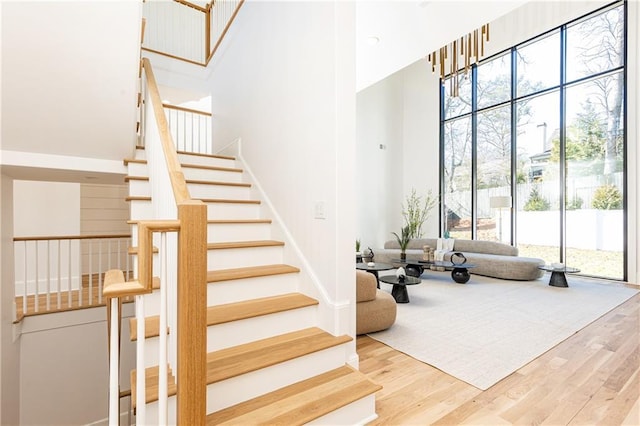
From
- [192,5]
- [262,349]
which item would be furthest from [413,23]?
[192,5]

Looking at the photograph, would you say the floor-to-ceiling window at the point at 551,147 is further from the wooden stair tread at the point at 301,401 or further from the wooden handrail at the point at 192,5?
the wooden handrail at the point at 192,5

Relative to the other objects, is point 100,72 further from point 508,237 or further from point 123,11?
point 508,237

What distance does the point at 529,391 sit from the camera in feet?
6.62

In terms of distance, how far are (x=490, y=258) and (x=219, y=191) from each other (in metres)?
4.85

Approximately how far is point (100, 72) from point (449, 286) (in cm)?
497

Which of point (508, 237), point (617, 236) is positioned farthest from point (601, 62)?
point (508, 237)

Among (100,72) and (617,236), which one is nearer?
(100,72)

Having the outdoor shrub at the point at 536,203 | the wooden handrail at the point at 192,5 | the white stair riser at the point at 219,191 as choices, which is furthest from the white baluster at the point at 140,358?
the outdoor shrub at the point at 536,203

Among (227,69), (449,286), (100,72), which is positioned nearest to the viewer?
(100,72)

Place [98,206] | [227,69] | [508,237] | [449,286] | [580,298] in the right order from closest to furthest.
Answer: [580,298]
[227,69]
[449,286]
[98,206]
[508,237]

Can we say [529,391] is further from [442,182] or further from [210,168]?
[442,182]

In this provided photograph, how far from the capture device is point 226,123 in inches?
175

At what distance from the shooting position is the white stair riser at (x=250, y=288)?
2107mm

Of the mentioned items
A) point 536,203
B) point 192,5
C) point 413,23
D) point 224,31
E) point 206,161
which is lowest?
point 536,203
